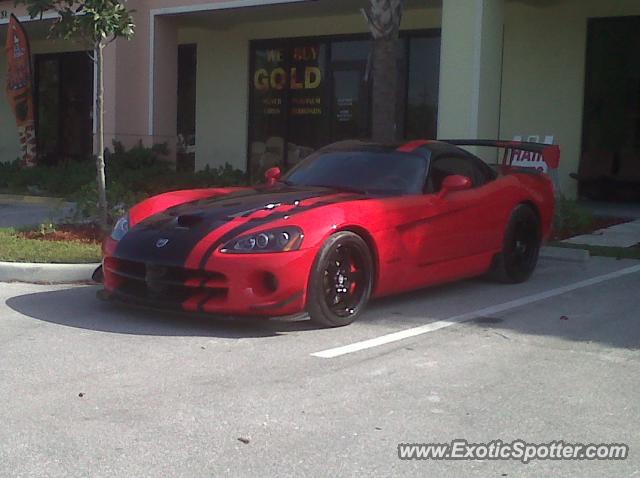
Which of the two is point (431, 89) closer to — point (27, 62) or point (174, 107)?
point (174, 107)

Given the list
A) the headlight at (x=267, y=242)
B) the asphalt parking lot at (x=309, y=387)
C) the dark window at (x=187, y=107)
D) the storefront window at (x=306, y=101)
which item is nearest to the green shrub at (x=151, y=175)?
the storefront window at (x=306, y=101)

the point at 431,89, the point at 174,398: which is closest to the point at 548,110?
the point at 431,89

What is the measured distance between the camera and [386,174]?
24.4 feet

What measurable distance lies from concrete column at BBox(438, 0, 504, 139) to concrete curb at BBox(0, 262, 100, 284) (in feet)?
21.5

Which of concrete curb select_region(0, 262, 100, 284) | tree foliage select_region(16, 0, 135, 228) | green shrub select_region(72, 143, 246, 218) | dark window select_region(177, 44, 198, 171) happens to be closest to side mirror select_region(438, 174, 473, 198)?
concrete curb select_region(0, 262, 100, 284)

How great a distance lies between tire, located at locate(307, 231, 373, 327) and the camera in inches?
243

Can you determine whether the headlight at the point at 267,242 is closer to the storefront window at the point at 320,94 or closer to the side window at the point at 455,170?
the side window at the point at 455,170

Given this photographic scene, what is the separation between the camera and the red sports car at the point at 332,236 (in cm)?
607

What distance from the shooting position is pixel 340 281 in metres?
6.41

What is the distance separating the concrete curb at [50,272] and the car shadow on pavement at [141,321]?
819 millimetres

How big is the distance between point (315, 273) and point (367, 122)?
11742 mm

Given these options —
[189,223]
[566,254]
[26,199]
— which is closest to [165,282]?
[189,223]

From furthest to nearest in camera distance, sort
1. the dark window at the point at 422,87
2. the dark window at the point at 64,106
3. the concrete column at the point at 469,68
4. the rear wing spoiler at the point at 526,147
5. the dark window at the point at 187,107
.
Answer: the dark window at the point at 64,106 → the dark window at the point at 187,107 → the dark window at the point at 422,87 → the concrete column at the point at 469,68 → the rear wing spoiler at the point at 526,147

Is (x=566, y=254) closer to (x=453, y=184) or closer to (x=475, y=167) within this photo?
(x=475, y=167)
